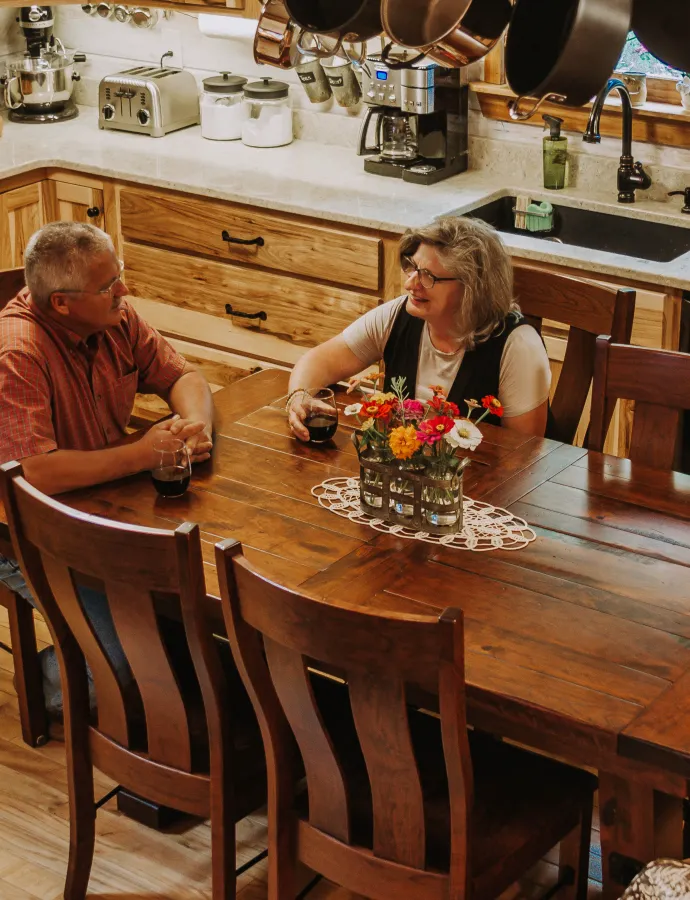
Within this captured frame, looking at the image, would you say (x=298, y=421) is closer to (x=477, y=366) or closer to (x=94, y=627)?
(x=477, y=366)

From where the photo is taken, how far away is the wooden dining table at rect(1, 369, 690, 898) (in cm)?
182

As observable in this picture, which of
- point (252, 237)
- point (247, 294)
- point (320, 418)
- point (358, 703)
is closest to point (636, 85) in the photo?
point (252, 237)

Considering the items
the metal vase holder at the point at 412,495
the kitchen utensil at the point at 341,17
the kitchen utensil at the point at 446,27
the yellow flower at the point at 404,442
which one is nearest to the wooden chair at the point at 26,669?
the metal vase holder at the point at 412,495

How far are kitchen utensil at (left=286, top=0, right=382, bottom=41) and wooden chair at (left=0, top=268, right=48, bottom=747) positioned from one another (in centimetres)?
143

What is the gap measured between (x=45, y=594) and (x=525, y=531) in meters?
0.88

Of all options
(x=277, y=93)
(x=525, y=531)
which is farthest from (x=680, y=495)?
(x=277, y=93)

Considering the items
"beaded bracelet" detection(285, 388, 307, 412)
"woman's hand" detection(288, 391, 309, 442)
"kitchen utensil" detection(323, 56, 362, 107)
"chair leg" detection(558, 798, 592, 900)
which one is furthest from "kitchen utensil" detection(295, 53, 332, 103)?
"chair leg" detection(558, 798, 592, 900)

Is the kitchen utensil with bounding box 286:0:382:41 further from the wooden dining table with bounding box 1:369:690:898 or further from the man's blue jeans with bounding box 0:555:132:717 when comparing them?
the man's blue jeans with bounding box 0:555:132:717

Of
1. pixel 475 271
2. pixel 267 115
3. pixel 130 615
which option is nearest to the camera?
pixel 130 615

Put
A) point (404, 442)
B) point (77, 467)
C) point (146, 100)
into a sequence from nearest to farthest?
point (404, 442) < point (77, 467) < point (146, 100)

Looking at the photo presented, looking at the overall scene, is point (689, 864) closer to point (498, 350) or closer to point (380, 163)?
point (498, 350)

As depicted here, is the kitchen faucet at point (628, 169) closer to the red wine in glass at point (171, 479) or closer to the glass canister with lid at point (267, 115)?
the glass canister with lid at point (267, 115)

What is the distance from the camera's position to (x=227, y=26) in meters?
4.62

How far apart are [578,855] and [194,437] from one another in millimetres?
1132
